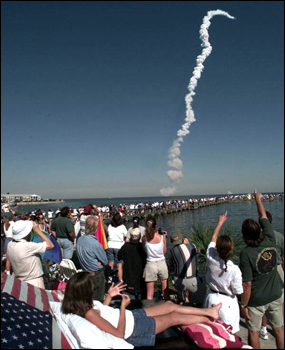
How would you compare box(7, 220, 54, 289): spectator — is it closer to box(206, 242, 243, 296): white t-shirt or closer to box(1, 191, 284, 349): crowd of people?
box(1, 191, 284, 349): crowd of people

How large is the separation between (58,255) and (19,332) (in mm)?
2410

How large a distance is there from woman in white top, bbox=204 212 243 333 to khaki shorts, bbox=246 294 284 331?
0.66 ft

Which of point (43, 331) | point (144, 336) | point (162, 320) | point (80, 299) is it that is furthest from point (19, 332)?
point (162, 320)

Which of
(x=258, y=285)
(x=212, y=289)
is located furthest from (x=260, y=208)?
(x=212, y=289)

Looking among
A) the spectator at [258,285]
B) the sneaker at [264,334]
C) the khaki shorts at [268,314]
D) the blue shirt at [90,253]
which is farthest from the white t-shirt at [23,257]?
the sneaker at [264,334]

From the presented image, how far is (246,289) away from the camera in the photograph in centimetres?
313

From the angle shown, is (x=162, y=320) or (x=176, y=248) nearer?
(x=162, y=320)

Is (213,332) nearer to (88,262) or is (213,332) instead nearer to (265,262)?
(265,262)

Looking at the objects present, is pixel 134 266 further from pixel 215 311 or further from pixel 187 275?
pixel 215 311

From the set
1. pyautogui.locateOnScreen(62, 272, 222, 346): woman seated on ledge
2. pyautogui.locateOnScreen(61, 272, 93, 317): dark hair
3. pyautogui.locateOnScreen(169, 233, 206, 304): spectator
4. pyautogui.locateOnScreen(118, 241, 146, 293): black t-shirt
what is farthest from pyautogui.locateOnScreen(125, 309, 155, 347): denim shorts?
pyautogui.locateOnScreen(118, 241, 146, 293): black t-shirt

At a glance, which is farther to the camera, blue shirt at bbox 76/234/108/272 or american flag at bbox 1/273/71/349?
blue shirt at bbox 76/234/108/272

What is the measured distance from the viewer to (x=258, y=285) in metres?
3.15

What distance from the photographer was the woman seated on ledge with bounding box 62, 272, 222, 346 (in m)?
2.74

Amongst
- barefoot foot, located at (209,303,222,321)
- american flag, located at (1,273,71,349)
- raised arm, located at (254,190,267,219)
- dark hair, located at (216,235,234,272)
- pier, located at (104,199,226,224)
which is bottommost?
pier, located at (104,199,226,224)
